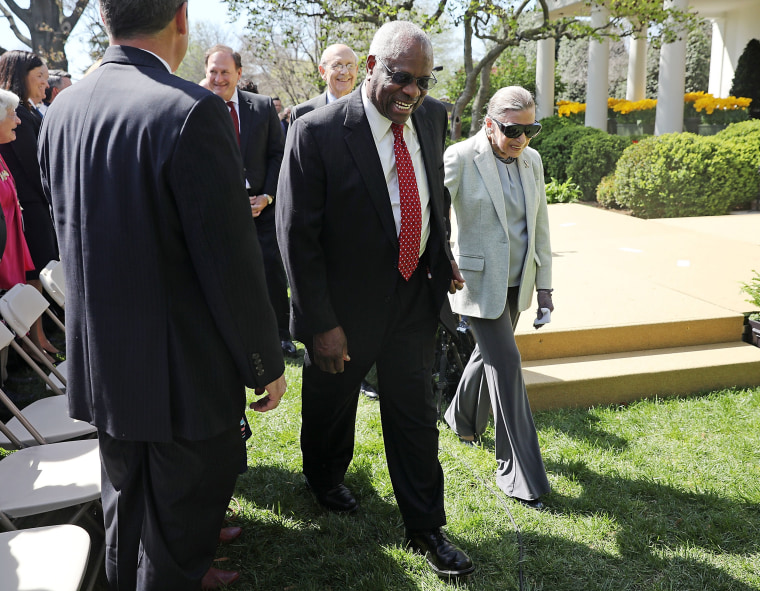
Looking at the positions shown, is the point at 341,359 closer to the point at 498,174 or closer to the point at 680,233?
the point at 498,174

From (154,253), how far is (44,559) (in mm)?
1074

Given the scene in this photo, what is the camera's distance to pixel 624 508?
3.66m

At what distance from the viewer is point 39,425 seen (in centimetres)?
356

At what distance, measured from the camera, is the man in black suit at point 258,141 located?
17.3ft

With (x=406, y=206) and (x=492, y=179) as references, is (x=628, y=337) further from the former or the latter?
(x=406, y=206)

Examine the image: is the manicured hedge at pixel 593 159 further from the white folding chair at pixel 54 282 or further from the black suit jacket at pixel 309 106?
the white folding chair at pixel 54 282

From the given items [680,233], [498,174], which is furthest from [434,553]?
[680,233]

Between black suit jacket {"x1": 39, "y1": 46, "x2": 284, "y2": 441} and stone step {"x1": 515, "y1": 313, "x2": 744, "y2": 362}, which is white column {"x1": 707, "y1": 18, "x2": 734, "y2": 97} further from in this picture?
black suit jacket {"x1": 39, "y1": 46, "x2": 284, "y2": 441}

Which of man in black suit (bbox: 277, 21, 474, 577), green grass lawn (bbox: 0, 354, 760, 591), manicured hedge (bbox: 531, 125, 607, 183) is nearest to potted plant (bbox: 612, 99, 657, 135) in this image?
manicured hedge (bbox: 531, 125, 607, 183)

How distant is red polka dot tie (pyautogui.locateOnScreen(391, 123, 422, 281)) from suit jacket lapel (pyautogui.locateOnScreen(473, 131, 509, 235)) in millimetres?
810

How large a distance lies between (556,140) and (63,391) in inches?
545

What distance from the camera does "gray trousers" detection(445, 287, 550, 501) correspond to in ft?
12.1

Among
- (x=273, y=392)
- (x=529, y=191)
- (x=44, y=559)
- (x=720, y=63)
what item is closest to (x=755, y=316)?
(x=529, y=191)

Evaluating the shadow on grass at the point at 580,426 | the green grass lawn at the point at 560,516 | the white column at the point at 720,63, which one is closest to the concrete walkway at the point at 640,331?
the shadow on grass at the point at 580,426
